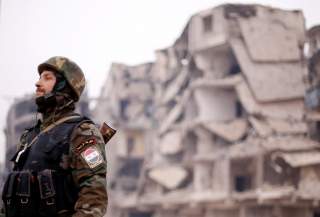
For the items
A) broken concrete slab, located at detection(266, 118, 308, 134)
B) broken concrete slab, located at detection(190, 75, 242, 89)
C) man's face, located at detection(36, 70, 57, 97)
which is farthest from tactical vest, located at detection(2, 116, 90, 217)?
broken concrete slab, located at detection(190, 75, 242, 89)

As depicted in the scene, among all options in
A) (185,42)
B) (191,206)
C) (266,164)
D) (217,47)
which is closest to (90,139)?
(266,164)

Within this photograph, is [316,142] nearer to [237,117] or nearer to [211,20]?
[237,117]

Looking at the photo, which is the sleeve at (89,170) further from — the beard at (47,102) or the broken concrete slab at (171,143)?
the broken concrete slab at (171,143)

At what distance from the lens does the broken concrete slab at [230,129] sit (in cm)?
3106

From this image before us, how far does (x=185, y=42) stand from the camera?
123ft

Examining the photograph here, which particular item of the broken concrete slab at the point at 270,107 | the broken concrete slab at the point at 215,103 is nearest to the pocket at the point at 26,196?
the broken concrete slab at the point at 270,107

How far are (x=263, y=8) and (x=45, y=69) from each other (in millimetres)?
30361

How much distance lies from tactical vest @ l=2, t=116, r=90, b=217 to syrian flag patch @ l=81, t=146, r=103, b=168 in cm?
13

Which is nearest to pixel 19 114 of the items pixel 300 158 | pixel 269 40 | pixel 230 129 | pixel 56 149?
pixel 230 129

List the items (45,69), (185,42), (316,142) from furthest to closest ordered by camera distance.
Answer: (185,42) < (316,142) < (45,69)

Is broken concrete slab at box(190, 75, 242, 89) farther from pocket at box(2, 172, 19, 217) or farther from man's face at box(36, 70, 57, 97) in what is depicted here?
pocket at box(2, 172, 19, 217)

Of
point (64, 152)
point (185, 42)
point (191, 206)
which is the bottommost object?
point (191, 206)

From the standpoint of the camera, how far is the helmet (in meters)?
3.20

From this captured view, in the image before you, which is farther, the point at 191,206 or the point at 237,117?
the point at 237,117
